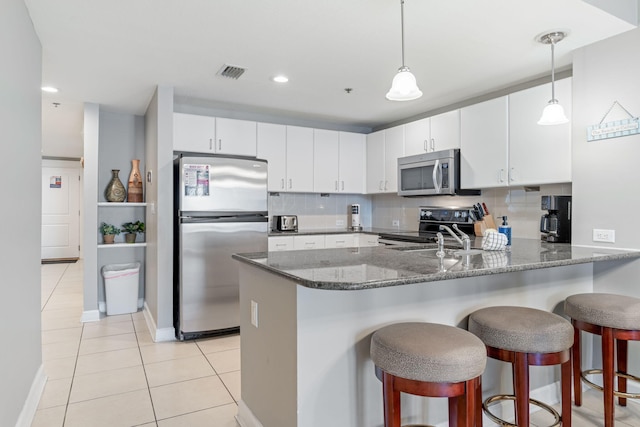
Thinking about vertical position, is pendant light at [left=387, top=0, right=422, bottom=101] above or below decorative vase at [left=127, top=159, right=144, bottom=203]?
above

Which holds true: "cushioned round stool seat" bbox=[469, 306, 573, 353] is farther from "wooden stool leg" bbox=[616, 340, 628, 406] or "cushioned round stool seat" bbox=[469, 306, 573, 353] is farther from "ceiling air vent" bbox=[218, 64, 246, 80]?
"ceiling air vent" bbox=[218, 64, 246, 80]

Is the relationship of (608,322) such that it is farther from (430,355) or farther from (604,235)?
(430,355)

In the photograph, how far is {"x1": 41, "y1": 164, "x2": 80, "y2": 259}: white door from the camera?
27.4 feet

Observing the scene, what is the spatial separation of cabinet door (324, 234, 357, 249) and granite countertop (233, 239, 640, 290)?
1975 mm

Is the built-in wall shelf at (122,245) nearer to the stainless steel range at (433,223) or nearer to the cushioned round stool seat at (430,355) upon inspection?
the stainless steel range at (433,223)

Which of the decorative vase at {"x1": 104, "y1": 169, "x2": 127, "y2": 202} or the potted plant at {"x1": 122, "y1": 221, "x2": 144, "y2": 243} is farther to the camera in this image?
the potted plant at {"x1": 122, "y1": 221, "x2": 144, "y2": 243}

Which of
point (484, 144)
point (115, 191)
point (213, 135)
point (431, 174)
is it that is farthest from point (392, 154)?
point (115, 191)

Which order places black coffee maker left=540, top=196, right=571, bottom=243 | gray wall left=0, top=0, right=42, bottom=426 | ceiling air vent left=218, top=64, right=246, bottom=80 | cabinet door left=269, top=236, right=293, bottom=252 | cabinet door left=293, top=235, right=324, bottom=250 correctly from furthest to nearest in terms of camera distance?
1. cabinet door left=293, top=235, right=324, bottom=250
2. cabinet door left=269, top=236, right=293, bottom=252
3. ceiling air vent left=218, top=64, right=246, bottom=80
4. black coffee maker left=540, top=196, right=571, bottom=243
5. gray wall left=0, top=0, right=42, bottom=426

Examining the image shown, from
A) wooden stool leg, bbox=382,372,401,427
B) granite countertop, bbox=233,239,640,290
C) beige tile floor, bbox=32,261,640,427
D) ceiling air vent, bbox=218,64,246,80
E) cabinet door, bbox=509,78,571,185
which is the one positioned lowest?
beige tile floor, bbox=32,261,640,427

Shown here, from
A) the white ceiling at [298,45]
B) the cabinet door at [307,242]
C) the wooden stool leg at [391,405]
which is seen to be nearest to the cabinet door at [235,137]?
the white ceiling at [298,45]

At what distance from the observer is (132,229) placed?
448 cm

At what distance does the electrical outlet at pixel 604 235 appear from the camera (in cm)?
250

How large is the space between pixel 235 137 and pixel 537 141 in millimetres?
2850

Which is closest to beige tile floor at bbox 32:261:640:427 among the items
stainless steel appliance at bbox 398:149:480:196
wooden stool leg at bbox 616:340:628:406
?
wooden stool leg at bbox 616:340:628:406
